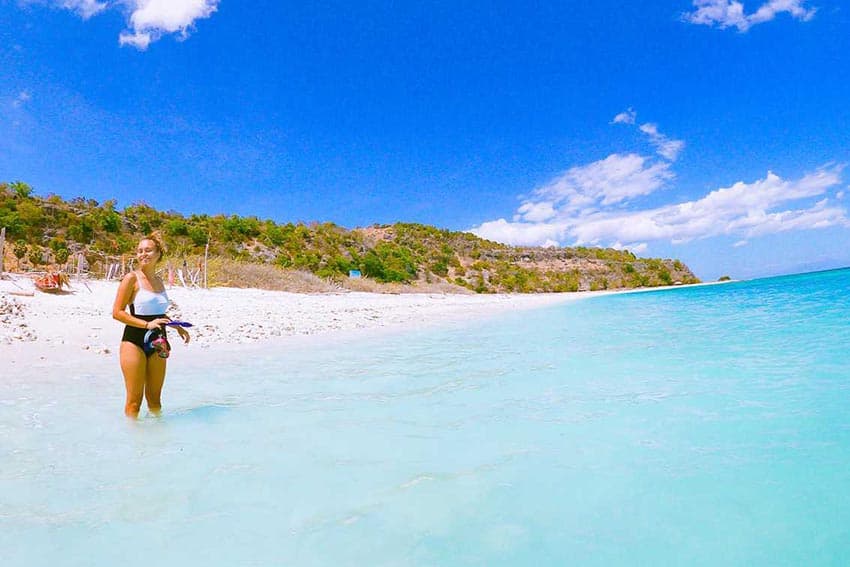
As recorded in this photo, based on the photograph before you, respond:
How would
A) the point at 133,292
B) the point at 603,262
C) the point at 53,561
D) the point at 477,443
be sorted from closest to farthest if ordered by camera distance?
the point at 53,561 < the point at 477,443 < the point at 133,292 < the point at 603,262

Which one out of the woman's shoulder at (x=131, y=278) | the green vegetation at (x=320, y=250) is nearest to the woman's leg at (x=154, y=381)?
the woman's shoulder at (x=131, y=278)

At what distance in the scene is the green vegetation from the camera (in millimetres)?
30913

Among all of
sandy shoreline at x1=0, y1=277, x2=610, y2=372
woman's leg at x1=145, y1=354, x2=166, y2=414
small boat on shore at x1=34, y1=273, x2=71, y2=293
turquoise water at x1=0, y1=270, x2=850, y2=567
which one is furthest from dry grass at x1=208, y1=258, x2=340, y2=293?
woman's leg at x1=145, y1=354, x2=166, y2=414

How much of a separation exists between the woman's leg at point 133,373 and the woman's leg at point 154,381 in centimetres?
10

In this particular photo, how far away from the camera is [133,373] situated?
13.3 ft

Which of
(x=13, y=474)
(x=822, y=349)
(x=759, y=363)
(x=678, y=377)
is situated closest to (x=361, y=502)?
(x=13, y=474)

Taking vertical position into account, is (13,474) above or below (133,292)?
below

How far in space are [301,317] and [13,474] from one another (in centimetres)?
1107

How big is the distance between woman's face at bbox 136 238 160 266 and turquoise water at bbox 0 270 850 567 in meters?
1.39

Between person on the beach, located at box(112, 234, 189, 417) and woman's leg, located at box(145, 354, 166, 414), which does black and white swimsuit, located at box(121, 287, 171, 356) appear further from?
woman's leg, located at box(145, 354, 166, 414)

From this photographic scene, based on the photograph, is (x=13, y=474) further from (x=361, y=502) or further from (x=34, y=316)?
(x=34, y=316)

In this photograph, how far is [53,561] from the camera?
78.6 inches

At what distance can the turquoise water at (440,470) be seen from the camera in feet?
6.88

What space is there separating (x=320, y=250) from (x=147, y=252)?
1685 inches
